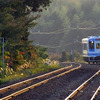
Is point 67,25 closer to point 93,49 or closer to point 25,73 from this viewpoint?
point 93,49

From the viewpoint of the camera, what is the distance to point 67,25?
141250 millimetres

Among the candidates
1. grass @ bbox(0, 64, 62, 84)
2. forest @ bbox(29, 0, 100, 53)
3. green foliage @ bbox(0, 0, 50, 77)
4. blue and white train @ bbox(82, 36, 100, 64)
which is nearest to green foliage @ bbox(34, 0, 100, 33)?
forest @ bbox(29, 0, 100, 53)

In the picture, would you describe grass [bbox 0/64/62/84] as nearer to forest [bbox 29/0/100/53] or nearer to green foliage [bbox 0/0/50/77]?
green foliage [bbox 0/0/50/77]

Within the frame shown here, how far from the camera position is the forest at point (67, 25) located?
394ft

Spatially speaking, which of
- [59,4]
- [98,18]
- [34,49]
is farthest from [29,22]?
[59,4]

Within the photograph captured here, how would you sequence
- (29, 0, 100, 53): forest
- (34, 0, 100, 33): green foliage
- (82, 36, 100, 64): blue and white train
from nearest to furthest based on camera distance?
(82, 36, 100, 64): blue and white train, (29, 0, 100, 53): forest, (34, 0, 100, 33): green foliage

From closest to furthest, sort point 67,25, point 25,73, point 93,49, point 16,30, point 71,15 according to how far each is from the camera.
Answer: point 16,30 → point 25,73 → point 93,49 → point 67,25 → point 71,15

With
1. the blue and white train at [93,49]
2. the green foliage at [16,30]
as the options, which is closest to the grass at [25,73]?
the green foliage at [16,30]

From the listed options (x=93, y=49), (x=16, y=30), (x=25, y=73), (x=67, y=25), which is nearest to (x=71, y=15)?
(x=67, y=25)

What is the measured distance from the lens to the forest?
120m

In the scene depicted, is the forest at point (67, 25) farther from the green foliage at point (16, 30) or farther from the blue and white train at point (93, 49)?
the green foliage at point (16, 30)

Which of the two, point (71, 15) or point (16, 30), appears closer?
point (16, 30)

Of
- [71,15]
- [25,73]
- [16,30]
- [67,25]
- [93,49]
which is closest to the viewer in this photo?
[16,30]

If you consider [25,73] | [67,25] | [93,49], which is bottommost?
[25,73]
